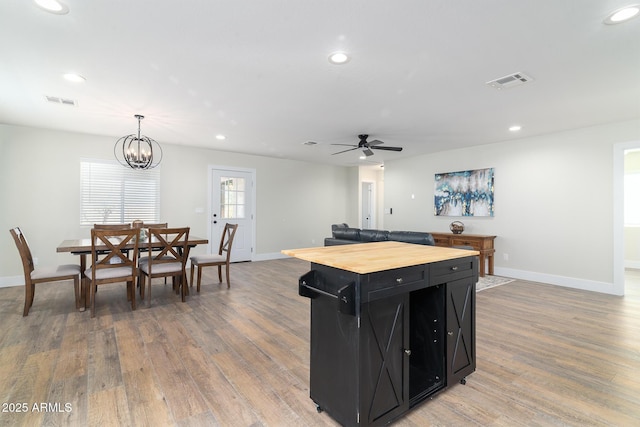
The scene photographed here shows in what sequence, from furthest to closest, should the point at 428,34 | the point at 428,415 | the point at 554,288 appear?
the point at 554,288 → the point at 428,34 → the point at 428,415

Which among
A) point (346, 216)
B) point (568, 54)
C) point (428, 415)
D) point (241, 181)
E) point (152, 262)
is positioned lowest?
point (428, 415)

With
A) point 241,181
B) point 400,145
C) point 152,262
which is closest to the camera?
point 152,262

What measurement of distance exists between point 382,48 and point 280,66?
90 centimetres

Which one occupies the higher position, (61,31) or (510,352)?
(61,31)

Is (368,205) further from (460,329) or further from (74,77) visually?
(74,77)

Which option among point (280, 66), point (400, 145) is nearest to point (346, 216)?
point (400, 145)

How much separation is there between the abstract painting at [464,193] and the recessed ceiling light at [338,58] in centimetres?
442

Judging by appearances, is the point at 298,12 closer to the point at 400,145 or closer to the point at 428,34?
the point at 428,34

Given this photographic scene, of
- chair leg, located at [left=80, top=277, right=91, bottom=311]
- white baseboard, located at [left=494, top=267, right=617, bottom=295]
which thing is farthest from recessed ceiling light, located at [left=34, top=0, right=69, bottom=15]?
white baseboard, located at [left=494, top=267, right=617, bottom=295]

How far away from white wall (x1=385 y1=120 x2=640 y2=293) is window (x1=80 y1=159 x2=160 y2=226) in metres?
6.03

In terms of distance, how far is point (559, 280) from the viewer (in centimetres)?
488

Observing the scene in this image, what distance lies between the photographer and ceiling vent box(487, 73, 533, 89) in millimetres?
2849

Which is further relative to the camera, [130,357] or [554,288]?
[554,288]

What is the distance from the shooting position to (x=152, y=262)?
153 inches
